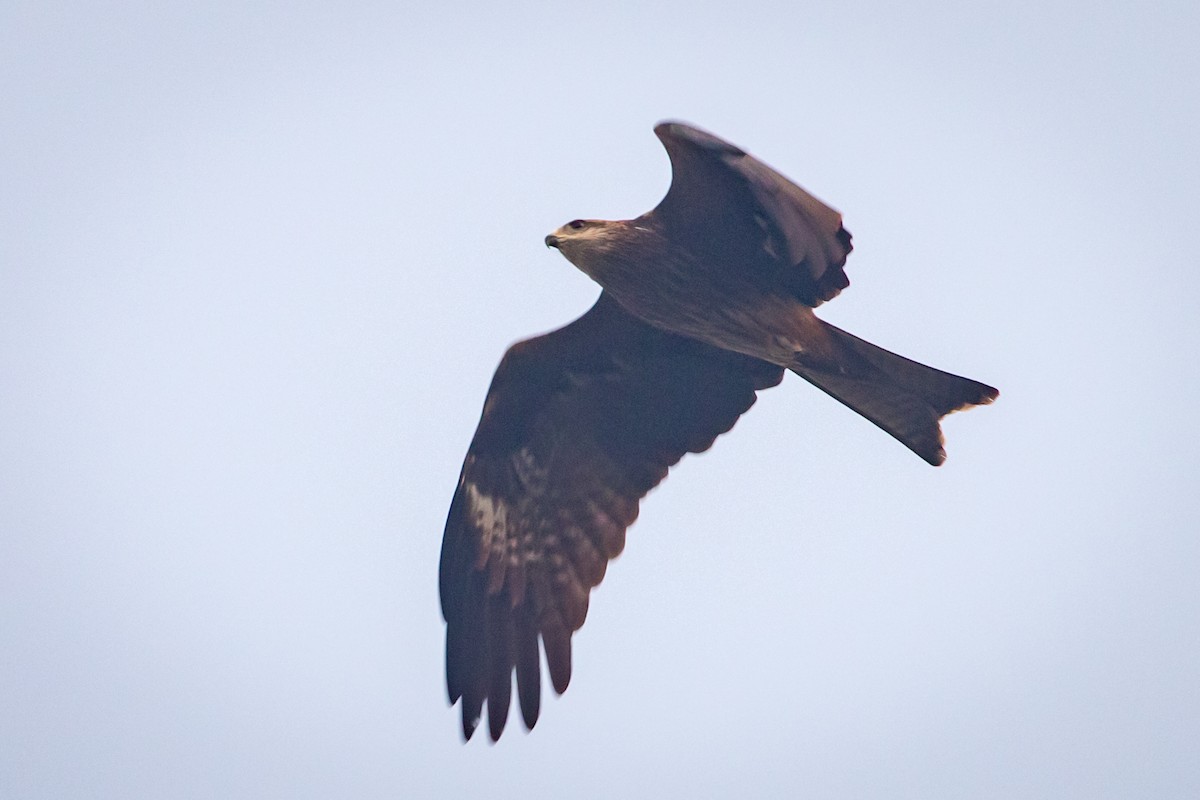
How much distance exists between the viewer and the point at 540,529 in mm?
8922

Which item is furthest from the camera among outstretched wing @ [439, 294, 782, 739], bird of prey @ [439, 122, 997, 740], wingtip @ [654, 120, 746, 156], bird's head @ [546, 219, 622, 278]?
outstretched wing @ [439, 294, 782, 739]

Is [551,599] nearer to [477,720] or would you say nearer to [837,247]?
[477,720]

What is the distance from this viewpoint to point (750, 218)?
7.75m

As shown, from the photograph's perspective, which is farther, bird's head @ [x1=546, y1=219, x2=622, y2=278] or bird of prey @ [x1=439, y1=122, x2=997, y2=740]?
bird's head @ [x1=546, y1=219, x2=622, y2=278]

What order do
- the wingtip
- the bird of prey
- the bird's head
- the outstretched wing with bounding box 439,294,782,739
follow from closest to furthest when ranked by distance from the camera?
1. the wingtip
2. the bird of prey
3. the bird's head
4. the outstretched wing with bounding box 439,294,782,739

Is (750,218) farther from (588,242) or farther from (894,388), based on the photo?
(894,388)

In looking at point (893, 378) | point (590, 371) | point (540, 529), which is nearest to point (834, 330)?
point (893, 378)

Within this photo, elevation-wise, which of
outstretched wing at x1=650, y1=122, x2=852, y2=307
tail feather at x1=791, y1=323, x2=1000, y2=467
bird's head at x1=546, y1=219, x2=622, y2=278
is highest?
bird's head at x1=546, y1=219, x2=622, y2=278

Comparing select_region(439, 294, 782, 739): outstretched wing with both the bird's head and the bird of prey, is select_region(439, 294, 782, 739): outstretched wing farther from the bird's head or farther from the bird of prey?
the bird's head

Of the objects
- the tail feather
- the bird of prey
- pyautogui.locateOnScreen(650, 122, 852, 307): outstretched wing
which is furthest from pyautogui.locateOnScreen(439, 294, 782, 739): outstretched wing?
pyautogui.locateOnScreen(650, 122, 852, 307): outstretched wing

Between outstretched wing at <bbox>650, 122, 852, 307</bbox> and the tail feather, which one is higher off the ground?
outstretched wing at <bbox>650, 122, 852, 307</bbox>

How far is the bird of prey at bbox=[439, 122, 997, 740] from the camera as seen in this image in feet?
25.6

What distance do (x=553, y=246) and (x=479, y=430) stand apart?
53.7 inches

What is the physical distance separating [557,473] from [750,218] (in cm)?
211
